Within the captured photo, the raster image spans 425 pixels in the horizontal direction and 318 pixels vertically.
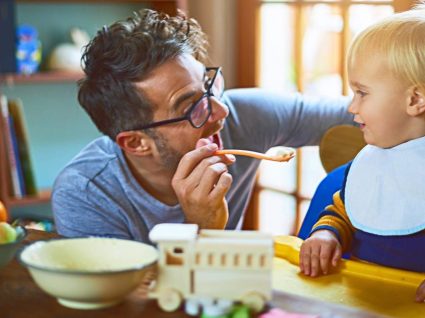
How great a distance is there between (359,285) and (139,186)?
70cm

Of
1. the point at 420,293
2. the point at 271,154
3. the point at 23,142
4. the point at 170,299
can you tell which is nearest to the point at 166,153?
the point at 271,154

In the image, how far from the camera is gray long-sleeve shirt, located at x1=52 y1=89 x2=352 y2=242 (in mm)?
1943

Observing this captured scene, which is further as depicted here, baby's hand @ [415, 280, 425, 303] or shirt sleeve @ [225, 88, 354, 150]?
shirt sleeve @ [225, 88, 354, 150]

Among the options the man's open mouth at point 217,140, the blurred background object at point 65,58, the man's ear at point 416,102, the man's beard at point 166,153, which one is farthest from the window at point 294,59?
the man's ear at point 416,102

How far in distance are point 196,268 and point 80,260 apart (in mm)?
205

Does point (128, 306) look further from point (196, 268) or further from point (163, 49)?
point (163, 49)

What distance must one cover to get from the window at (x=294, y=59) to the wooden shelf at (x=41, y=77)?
0.76m

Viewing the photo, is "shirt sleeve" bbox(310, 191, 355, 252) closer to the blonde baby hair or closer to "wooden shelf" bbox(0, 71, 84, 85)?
the blonde baby hair

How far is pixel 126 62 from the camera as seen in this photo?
1.91 metres

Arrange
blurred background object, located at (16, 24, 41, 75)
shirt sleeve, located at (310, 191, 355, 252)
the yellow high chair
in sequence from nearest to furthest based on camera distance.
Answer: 1. the yellow high chair
2. shirt sleeve, located at (310, 191, 355, 252)
3. blurred background object, located at (16, 24, 41, 75)

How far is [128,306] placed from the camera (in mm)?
1130

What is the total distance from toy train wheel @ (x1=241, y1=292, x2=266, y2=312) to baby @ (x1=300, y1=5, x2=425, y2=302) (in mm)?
453

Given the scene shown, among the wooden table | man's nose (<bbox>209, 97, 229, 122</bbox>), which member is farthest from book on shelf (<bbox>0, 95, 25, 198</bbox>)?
the wooden table

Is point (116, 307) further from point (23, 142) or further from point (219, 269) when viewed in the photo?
point (23, 142)
